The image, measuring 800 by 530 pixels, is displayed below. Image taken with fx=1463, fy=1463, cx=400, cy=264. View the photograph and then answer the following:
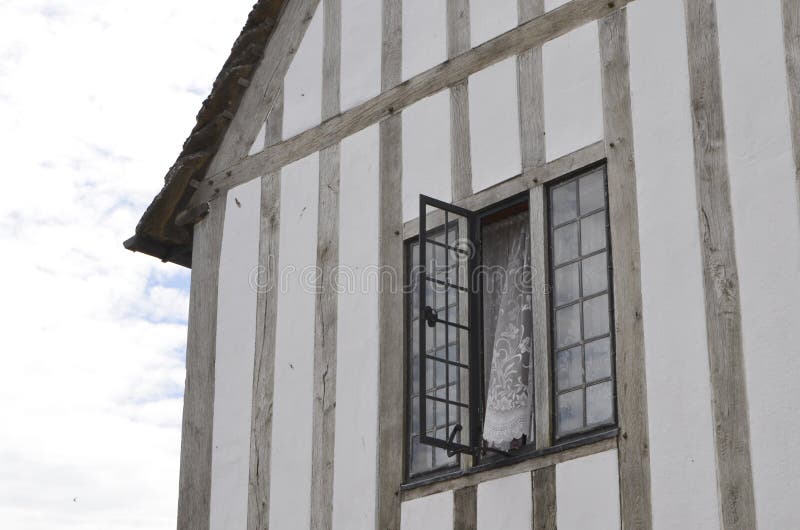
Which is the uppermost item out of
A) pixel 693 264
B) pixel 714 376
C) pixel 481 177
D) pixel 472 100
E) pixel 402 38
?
pixel 402 38

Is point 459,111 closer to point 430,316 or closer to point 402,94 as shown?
point 402,94

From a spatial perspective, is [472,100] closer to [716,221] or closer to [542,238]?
[542,238]

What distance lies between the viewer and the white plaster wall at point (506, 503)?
22.0 ft

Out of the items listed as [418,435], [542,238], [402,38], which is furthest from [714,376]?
[402,38]

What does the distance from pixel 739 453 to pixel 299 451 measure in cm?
287

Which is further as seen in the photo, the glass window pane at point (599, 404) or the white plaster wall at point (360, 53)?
the white plaster wall at point (360, 53)

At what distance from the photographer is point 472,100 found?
7840 millimetres

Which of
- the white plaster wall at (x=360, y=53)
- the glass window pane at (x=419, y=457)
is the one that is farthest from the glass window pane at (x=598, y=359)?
the white plaster wall at (x=360, y=53)

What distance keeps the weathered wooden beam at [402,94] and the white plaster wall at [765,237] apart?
881mm

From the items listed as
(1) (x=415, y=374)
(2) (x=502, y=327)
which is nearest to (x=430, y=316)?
(2) (x=502, y=327)

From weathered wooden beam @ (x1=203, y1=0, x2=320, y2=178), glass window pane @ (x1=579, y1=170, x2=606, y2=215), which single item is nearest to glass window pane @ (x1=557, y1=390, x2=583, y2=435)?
glass window pane @ (x1=579, y1=170, x2=606, y2=215)

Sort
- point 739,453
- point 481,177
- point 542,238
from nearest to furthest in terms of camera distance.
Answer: point 739,453 < point 542,238 < point 481,177

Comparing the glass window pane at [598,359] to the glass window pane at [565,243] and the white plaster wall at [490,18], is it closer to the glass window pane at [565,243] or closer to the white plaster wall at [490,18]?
the glass window pane at [565,243]

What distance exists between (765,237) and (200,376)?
4.00 meters
